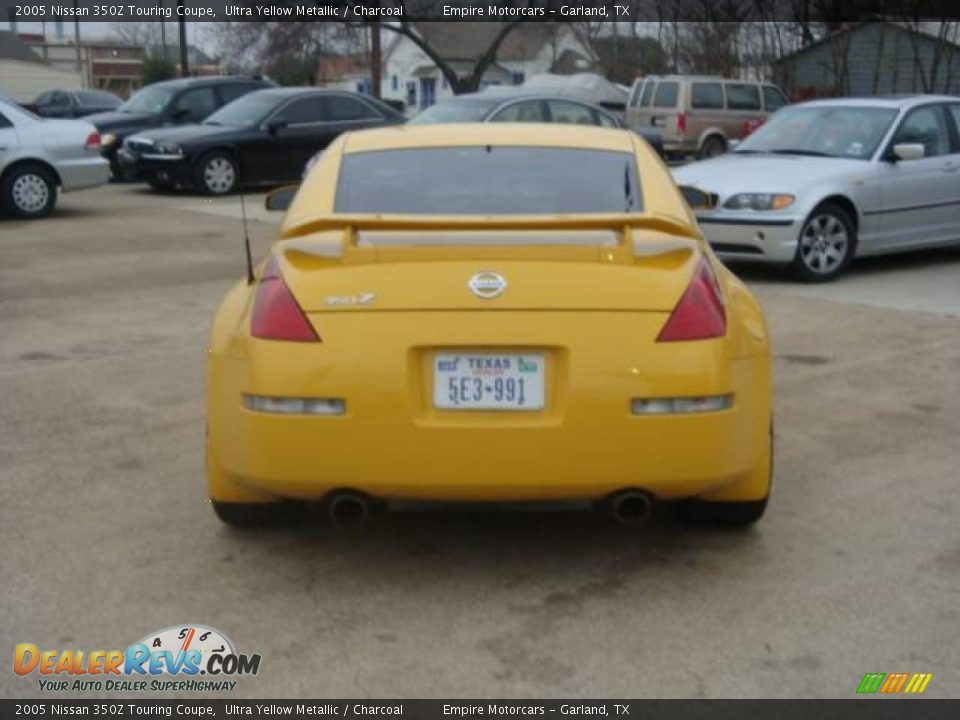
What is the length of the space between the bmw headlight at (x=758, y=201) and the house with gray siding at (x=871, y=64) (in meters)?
14.8

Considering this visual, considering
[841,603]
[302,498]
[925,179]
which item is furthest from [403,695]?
[925,179]

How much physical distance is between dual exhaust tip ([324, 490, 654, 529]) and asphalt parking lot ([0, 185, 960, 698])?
0.87 ft

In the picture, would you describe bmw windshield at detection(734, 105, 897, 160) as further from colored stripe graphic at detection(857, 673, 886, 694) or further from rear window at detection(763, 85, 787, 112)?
rear window at detection(763, 85, 787, 112)

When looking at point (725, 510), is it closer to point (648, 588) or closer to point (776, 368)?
point (648, 588)

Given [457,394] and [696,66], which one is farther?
[696,66]

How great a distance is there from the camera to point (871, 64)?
30703 mm

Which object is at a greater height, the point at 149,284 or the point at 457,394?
the point at 457,394

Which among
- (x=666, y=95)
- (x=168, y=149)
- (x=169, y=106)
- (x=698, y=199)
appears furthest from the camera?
(x=666, y=95)

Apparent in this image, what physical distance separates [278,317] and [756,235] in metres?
6.98

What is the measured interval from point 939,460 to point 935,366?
199cm

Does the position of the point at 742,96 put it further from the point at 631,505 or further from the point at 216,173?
the point at 631,505

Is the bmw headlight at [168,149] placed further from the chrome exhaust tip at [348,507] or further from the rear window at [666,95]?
the chrome exhaust tip at [348,507]

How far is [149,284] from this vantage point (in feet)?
34.9

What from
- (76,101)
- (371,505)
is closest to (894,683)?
(371,505)
